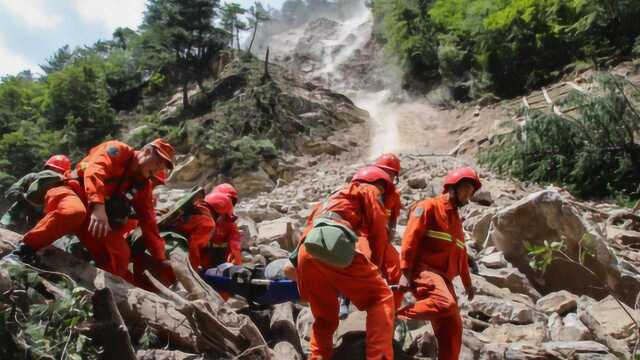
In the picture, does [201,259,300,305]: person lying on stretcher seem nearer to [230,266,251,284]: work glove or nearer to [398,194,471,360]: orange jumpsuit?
[230,266,251,284]: work glove

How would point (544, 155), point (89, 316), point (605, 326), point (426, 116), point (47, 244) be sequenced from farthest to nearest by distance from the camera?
point (426, 116), point (544, 155), point (605, 326), point (47, 244), point (89, 316)

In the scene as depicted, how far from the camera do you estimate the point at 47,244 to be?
339cm

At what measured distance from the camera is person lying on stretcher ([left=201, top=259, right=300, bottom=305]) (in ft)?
13.3

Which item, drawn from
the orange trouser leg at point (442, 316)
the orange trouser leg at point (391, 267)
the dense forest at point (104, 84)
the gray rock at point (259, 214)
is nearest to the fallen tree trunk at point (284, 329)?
the orange trouser leg at point (442, 316)

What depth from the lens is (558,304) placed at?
4.98 meters

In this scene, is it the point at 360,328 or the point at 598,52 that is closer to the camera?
the point at 360,328

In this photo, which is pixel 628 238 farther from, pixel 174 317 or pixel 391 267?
pixel 174 317

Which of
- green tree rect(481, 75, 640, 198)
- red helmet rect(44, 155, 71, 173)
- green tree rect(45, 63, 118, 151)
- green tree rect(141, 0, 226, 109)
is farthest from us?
green tree rect(141, 0, 226, 109)

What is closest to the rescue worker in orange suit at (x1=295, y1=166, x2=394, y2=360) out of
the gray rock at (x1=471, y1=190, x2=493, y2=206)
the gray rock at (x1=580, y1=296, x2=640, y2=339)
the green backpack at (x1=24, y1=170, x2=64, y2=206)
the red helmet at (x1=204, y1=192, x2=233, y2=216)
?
the green backpack at (x1=24, y1=170, x2=64, y2=206)

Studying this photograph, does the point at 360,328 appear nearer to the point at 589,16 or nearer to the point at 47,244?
the point at 47,244

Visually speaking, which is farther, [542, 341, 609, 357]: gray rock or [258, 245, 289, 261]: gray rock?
[258, 245, 289, 261]: gray rock

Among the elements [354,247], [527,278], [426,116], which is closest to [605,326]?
[527,278]

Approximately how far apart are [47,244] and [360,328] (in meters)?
2.11

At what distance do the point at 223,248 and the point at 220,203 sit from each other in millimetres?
513
